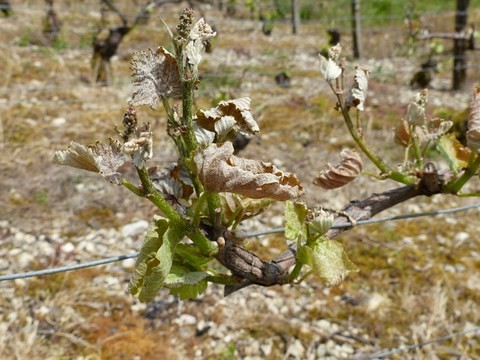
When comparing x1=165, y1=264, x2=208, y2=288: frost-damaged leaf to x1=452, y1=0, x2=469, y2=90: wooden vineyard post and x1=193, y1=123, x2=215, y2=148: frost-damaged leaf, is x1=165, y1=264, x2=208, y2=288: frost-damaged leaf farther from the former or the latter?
x1=452, y1=0, x2=469, y2=90: wooden vineyard post

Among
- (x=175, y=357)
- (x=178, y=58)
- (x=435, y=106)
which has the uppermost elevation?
(x=178, y=58)

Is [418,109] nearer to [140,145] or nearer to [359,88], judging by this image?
[359,88]

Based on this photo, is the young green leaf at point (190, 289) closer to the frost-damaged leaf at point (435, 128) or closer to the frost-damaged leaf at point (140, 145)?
the frost-damaged leaf at point (140, 145)

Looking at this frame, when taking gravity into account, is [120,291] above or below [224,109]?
below

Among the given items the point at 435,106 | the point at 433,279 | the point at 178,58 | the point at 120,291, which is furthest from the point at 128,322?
the point at 435,106

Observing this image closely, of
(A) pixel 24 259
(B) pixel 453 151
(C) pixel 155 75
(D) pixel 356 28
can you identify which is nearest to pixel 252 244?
(A) pixel 24 259

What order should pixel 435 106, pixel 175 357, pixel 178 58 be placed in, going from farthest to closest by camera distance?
pixel 435 106, pixel 175 357, pixel 178 58

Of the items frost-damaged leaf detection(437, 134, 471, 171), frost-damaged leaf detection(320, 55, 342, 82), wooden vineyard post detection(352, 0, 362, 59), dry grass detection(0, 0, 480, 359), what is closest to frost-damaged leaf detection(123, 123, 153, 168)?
frost-damaged leaf detection(320, 55, 342, 82)

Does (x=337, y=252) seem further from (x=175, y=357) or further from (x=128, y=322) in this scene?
(x=128, y=322)
